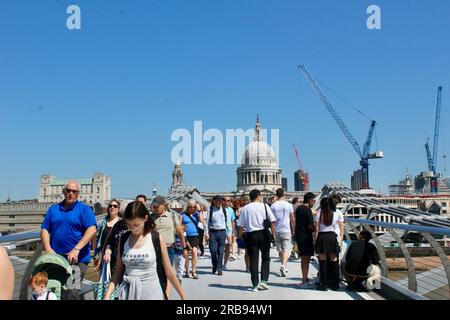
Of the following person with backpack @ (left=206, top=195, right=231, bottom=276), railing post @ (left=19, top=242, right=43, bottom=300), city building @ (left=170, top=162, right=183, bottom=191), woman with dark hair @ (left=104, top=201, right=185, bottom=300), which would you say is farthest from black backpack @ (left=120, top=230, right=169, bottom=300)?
city building @ (left=170, top=162, right=183, bottom=191)

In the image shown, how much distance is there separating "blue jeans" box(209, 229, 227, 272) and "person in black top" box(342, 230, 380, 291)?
2646 mm

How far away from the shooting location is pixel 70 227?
550 centimetres

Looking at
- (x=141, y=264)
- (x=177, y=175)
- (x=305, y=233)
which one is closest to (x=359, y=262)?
(x=305, y=233)

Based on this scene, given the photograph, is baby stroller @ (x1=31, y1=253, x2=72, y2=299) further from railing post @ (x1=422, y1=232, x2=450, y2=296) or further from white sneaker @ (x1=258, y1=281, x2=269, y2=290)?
railing post @ (x1=422, y1=232, x2=450, y2=296)

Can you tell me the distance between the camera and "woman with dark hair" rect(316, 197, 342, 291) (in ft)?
25.9

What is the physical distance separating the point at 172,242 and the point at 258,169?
12295cm

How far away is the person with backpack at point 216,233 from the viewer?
9867 mm

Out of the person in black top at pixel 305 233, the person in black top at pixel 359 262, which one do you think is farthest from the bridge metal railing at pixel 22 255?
the person in black top at pixel 359 262

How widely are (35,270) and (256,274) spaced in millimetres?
3706

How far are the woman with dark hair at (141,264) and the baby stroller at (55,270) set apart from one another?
79cm

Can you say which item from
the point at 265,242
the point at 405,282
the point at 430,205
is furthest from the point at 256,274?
the point at 430,205

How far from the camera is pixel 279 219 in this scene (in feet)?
31.6

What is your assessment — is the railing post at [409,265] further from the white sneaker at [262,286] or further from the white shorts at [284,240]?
the white shorts at [284,240]
